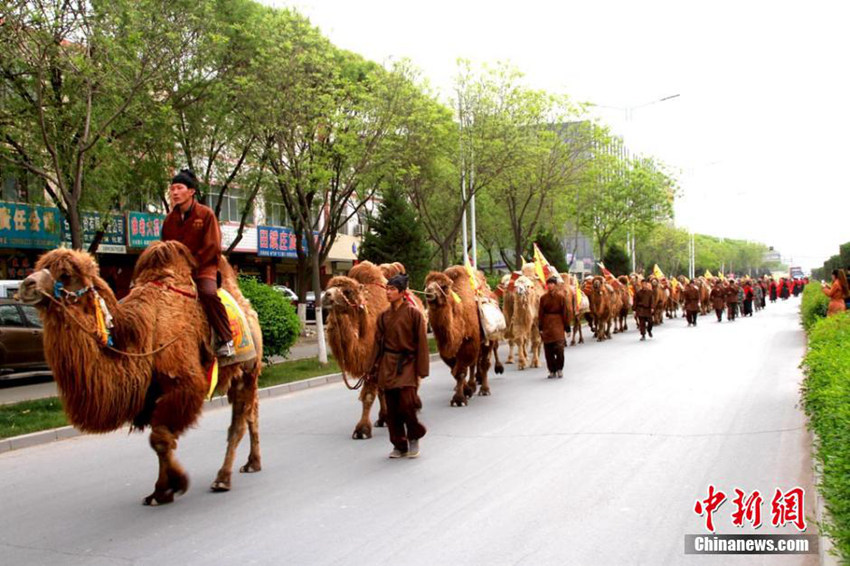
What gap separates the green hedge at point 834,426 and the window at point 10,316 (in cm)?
1498

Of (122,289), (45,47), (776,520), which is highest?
(45,47)

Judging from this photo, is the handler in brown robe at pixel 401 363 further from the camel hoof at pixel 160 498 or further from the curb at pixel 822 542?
the curb at pixel 822 542

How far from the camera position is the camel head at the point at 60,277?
5465mm

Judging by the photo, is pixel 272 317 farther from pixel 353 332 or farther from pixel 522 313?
pixel 353 332

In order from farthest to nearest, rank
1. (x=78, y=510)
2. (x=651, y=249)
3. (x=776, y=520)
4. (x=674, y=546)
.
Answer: (x=651, y=249) < (x=78, y=510) < (x=776, y=520) < (x=674, y=546)

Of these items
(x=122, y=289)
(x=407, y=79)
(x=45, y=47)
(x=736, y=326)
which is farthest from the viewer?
(x=122, y=289)

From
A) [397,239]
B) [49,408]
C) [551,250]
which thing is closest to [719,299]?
[551,250]

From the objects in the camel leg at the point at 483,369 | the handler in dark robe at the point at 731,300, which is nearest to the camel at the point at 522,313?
the camel leg at the point at 483,369

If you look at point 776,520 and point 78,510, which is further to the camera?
point 78,510

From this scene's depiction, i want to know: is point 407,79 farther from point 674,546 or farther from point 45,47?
point 674,546

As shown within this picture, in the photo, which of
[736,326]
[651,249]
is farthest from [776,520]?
[651,249]

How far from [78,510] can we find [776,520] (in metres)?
5.75

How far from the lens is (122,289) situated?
1283 inches

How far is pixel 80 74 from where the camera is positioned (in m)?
14.0
